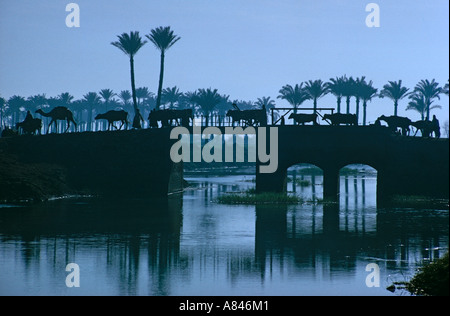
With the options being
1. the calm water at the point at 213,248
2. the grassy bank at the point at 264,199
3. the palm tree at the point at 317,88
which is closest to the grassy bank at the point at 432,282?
the calm water at the point at 213,248

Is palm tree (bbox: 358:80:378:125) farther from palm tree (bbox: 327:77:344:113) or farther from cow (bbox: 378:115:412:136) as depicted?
cow (bbox: 378:115:412:136)

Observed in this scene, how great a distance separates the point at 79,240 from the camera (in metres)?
27.4

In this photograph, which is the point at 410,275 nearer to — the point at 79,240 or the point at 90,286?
the point at 90,286

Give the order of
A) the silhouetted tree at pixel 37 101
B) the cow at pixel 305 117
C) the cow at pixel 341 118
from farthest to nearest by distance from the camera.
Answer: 1. the silhouetted tree at pixel 37 101
2. the cow at pixel 305 117
3. the cow at pixel 341 118

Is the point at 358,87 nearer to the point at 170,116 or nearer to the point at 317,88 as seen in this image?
the point at 317,88

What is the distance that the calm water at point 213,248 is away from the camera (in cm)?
1861

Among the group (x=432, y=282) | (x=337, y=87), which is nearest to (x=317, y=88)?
(x=337, y=87)

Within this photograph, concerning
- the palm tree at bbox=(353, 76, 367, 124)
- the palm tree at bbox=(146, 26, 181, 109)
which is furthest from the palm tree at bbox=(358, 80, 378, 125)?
the palm tree at bbox=(146, 26, 181, 109)

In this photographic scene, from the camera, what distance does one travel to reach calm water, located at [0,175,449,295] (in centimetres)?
1861

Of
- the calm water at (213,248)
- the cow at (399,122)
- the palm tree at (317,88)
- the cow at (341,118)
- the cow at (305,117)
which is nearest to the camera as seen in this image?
the calm water at (213,248)

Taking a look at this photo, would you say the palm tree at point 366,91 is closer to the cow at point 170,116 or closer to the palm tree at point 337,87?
the palm tree at point 337,87

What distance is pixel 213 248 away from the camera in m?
25.6

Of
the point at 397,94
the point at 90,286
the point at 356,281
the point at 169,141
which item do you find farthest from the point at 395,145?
the point at 397,94

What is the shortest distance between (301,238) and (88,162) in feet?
90.9
